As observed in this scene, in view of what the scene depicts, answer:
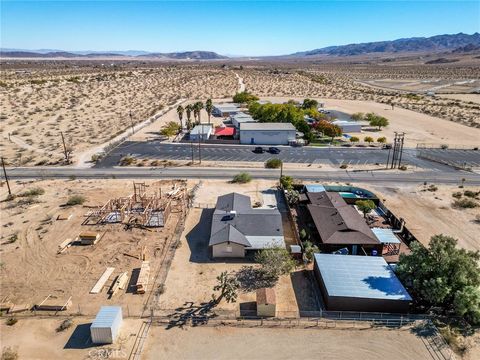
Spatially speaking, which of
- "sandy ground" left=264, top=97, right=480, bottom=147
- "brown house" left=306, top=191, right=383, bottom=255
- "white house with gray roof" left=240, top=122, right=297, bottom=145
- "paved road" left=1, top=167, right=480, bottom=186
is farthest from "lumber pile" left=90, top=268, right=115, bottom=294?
"sandy ground" left=264, top=97, right=480, bottom=147

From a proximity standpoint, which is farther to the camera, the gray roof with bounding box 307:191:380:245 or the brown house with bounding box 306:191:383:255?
the gray roof with bounding box 307:191:380:245

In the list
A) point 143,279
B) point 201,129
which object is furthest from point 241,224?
point 201,129

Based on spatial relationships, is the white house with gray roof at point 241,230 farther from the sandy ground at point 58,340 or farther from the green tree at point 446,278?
the green tree at point 446,278

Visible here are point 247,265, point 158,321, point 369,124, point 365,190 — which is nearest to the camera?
point 158,321

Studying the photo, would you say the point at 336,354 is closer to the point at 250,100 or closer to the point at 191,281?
the point at 191,281

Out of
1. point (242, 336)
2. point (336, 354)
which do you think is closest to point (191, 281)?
point (242, 336)

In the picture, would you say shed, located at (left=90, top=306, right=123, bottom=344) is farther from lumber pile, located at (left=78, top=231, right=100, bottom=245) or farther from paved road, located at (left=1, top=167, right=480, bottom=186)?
paved road, located at (left=1, top=167, right=480, bottom=186)
